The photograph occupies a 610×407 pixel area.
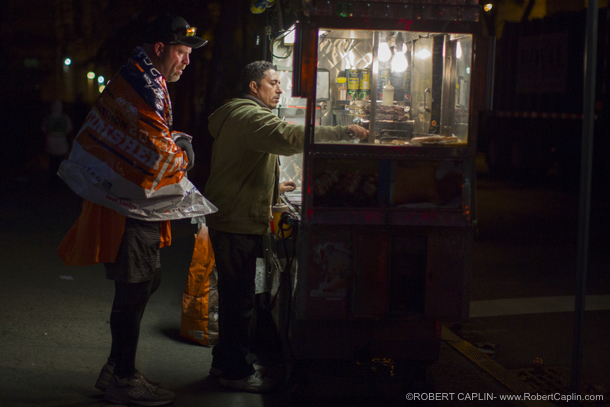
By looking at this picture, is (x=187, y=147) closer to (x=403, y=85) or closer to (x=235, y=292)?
(x=235, y=292)

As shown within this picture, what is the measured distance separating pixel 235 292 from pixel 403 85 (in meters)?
1.73

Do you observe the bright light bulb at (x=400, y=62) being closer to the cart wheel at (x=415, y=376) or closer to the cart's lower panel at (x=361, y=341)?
the cart's lower panel at (x=361, y=341)

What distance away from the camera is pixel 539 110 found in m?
16.6

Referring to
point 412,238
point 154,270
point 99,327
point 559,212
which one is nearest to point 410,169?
point 412,238

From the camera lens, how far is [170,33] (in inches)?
133

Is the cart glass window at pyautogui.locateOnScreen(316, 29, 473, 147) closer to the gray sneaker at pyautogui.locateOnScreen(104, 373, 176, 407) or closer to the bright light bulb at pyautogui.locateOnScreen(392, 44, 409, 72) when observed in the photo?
the bright light bulb at pyautogui.locateOnScreen(392, 44, 409, 72)

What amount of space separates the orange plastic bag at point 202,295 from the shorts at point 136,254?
889 mm

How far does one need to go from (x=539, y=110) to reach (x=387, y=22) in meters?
14.6

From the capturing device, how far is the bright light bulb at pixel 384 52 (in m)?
3.89

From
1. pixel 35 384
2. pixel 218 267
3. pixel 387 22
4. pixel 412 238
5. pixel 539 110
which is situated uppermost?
pixel 539 110

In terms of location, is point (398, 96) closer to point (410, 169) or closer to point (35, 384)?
point (410, 169)

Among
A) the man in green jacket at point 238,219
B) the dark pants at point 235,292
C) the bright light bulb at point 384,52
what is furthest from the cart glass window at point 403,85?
the dark pants at point 235,292

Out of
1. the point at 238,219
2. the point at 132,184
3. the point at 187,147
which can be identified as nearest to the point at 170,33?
the point at 187,147

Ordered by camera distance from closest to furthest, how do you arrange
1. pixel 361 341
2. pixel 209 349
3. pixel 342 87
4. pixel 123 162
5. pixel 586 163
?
pixel 586 163
pixel 123 162
pixel 361 341
pixel 342 87
pixel 209 349
